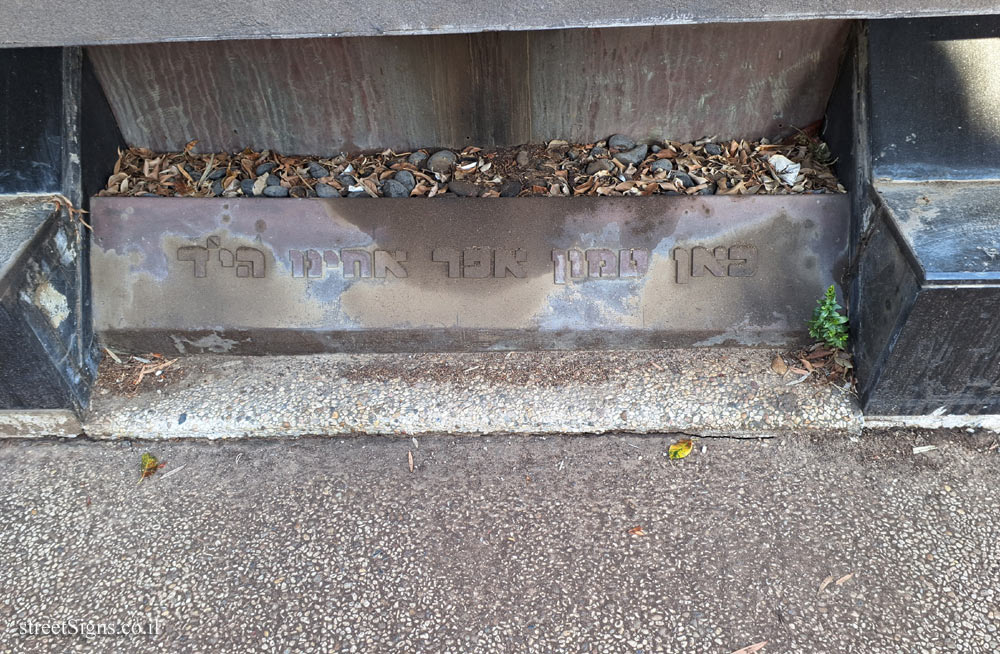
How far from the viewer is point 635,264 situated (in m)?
2.77

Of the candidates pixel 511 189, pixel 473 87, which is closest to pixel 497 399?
pixel 511 189

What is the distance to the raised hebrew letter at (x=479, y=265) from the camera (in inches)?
110

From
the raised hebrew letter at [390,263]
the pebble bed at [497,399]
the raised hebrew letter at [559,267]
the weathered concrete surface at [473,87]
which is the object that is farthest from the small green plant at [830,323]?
the raised hebrew letter at [390,263]

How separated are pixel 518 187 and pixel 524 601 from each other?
1757 millimetres

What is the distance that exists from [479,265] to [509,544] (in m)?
1.18

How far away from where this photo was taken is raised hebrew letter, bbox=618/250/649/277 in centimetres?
277

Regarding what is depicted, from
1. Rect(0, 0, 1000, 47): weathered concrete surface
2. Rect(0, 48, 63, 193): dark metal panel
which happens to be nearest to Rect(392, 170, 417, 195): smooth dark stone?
Rect(0, 0, 1000, 47): weathered concrete surface

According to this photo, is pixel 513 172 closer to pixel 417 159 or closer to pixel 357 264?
pixel 417 159

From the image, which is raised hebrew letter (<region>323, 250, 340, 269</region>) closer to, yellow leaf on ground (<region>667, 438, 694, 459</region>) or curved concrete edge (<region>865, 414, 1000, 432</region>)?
yellow leaf on ground (<region>667, 438, 694, 459</region>)

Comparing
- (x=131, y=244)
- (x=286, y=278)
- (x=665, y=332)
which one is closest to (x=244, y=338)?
(x=286, y=278)

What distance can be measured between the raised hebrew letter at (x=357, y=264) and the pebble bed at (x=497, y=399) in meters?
0.40

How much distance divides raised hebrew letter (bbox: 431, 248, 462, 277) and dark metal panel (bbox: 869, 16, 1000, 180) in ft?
5.68

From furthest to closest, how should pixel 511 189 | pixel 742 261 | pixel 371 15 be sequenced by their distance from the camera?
pixel 511 189 < pixel 742 261 < pixel 371 15

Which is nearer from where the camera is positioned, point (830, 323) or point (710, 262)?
point (830, 323)
